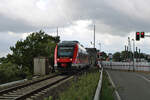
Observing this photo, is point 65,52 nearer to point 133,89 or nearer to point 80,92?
point 133,89

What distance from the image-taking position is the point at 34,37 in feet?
118

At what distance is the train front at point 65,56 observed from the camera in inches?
1043

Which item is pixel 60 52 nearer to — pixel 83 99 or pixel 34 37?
pixel 34 37

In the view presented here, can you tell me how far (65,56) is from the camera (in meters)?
26.7

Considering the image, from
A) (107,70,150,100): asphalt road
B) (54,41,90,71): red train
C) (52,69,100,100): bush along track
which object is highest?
(54,41,90,71): red train

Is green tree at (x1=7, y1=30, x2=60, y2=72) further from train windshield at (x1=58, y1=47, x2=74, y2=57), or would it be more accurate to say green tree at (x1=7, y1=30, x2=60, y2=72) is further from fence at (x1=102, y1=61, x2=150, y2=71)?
fence at (x1=102, y1=61, x2=150, y2=71)

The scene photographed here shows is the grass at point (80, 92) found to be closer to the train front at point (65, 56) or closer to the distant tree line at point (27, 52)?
the train front at point (65, 56)

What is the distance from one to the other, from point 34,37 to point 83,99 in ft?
98.7

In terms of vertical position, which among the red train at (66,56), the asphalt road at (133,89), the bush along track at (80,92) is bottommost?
the asphalt road at (133,89)

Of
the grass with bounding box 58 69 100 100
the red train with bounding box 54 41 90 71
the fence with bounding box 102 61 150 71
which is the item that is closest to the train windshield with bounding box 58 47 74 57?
the red train with bounding box 54 41 90 71

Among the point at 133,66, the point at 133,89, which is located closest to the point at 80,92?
the point at 133,89

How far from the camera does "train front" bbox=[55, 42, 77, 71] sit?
2648 cm

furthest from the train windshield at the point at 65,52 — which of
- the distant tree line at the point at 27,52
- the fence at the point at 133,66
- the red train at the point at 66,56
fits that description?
the fence at the point at 133,66

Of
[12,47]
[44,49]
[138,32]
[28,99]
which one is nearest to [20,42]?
[12,47]
